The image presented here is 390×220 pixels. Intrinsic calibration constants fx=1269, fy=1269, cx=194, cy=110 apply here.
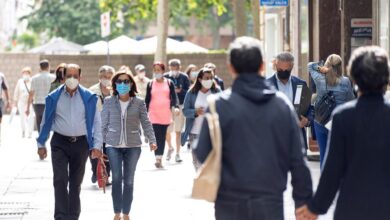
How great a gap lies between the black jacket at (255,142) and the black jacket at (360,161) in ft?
0.74

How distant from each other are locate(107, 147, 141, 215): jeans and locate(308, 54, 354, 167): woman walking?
251 cm

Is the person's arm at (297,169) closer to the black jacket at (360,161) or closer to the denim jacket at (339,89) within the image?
the black jacket at (360,161)

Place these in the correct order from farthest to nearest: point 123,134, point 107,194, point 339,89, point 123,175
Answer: point 107,194
point 339,89
point 123,134
point 123,175

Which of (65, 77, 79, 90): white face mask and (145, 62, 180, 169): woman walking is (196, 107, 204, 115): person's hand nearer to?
(145, 62, 180, 169): woman walking

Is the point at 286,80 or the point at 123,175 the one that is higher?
the point at 286,80

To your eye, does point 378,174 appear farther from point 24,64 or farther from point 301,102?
point 24,64

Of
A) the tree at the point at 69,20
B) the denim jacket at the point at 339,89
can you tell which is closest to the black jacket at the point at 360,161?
the denim jacket at the point at 339,89

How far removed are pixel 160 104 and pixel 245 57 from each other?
1425 centimetres

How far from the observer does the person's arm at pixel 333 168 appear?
22.4 feet

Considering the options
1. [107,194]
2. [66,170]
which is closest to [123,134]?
[66,170]

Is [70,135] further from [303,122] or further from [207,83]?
[207,83]

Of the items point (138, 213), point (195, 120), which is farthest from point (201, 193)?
point (195, 120)

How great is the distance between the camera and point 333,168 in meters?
6.84

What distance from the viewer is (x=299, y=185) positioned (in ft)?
22.9
